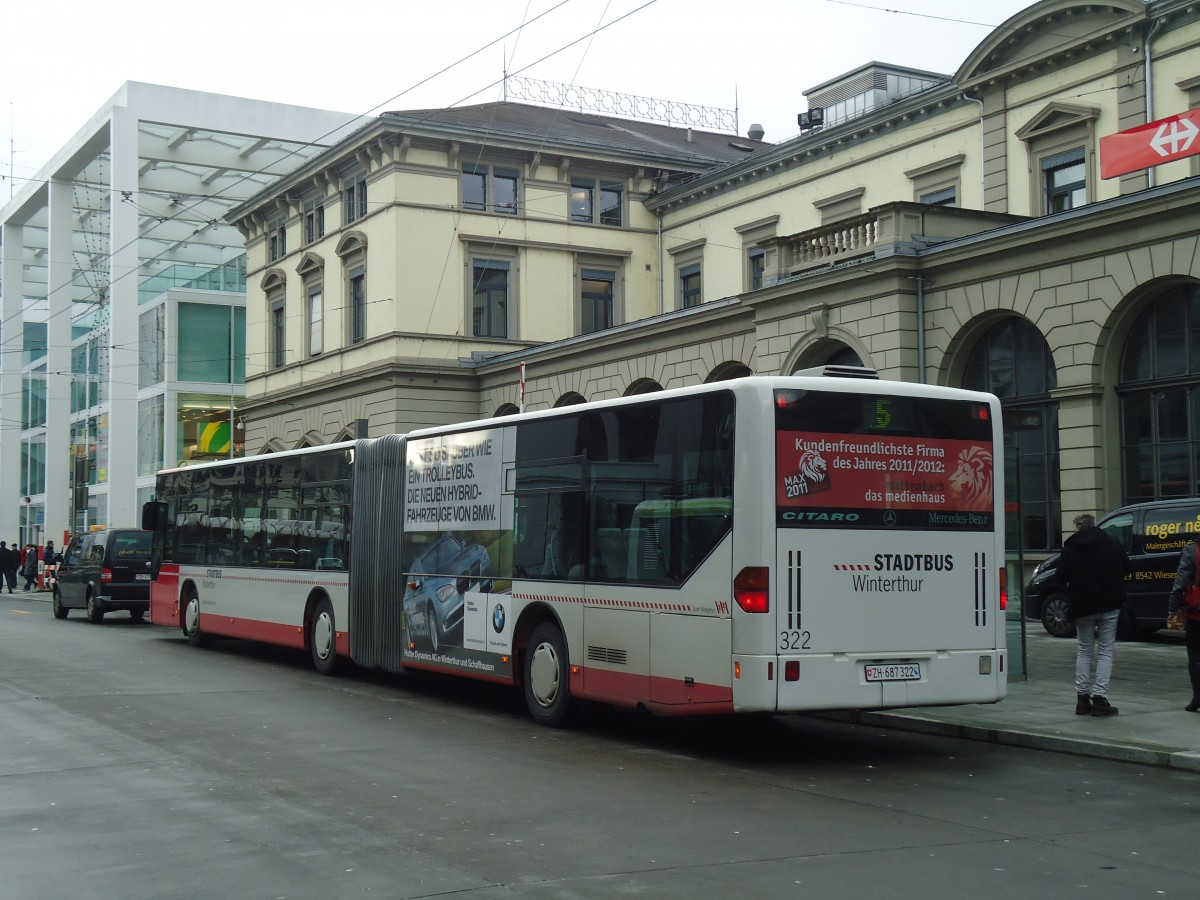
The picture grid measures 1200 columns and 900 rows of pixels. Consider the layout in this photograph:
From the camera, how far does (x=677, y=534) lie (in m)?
11.2

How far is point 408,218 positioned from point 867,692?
31.6 meters

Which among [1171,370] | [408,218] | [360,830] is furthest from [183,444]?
[360,830]

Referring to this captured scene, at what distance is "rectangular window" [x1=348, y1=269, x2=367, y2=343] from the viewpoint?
4284cm

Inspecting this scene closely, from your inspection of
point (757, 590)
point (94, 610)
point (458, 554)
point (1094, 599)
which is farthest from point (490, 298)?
point (757, 590)

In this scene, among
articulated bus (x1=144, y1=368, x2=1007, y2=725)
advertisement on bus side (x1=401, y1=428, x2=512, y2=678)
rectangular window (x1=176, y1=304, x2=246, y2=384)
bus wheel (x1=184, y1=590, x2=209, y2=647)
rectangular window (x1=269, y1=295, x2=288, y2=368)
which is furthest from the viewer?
rectangular window (x1=176, y1=304, x2=246, y2=384)

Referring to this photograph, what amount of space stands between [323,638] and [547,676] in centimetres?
590

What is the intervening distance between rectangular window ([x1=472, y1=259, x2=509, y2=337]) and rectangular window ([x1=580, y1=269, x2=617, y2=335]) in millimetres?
2612

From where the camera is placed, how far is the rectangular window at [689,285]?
139 feet

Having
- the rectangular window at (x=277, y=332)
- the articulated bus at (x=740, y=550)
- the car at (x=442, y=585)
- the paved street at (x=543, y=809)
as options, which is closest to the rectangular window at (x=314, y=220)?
the rectangular window at (x=277, y=332)

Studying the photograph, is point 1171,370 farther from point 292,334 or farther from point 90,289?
point 90,289

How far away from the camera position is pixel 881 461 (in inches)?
438

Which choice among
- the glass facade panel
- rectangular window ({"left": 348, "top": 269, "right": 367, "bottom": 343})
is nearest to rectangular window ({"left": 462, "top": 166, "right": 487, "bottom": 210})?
rectangular window ({"left": 348, "top": 269, "right": 367, "bottom": 343})

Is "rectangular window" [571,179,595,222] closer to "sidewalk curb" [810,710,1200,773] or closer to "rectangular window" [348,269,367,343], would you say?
"rectangular window" [348,269,367,343]

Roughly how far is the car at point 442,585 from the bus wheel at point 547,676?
1094mm
